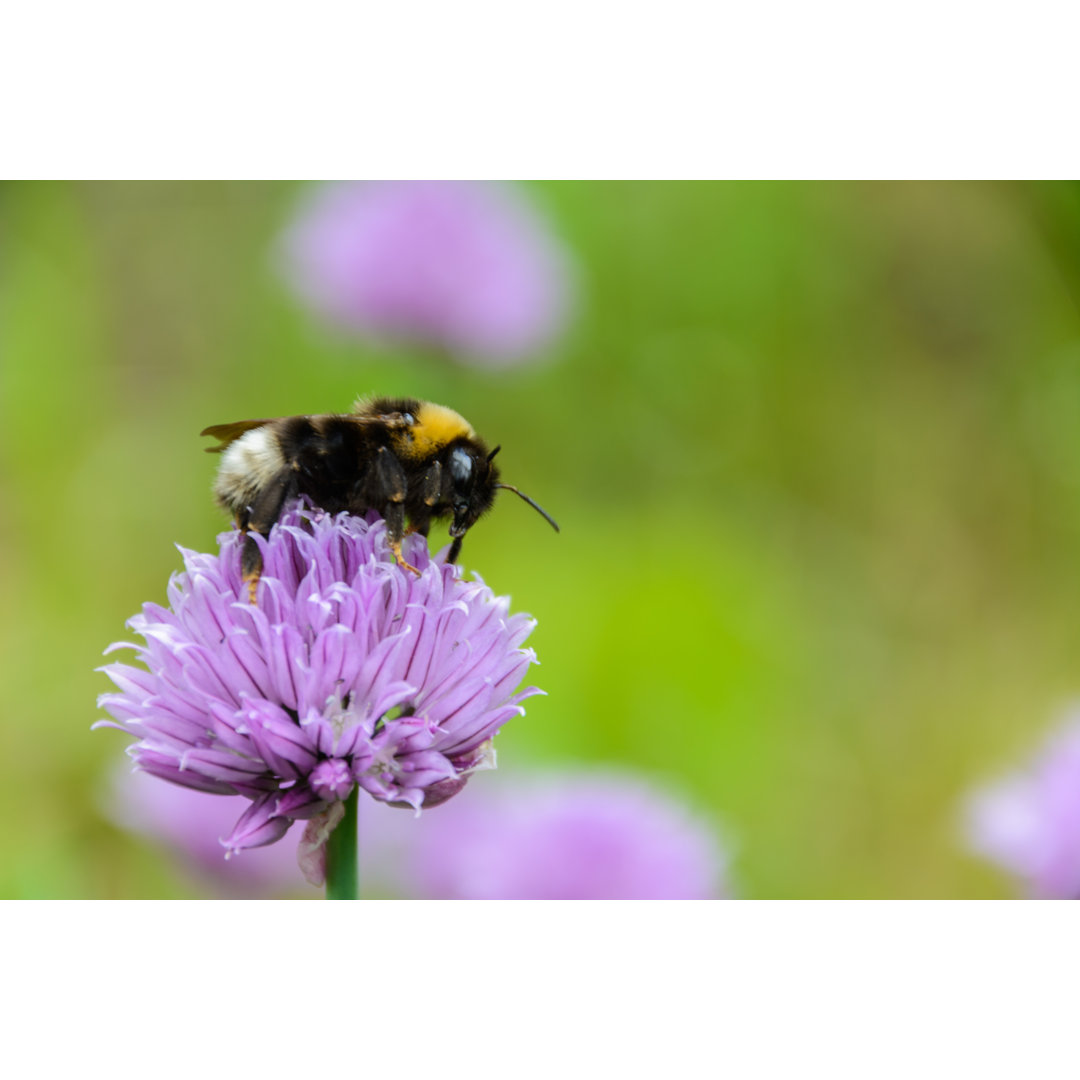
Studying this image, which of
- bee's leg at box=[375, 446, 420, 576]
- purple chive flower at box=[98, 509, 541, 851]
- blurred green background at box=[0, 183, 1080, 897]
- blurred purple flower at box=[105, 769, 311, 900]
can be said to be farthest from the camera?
blurred green background at box=[0, 183, 1080, 897]

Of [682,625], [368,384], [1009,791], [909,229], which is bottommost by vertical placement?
[1009,791]

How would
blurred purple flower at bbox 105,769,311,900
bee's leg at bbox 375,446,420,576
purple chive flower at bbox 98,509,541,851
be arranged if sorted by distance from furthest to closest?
blurred purple flower at bbox 105,769,311,900 → bee's leg at bbox 375,446,420,576 → purple chive flower at bbox 98,509,541,851

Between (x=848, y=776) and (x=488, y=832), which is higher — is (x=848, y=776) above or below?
above

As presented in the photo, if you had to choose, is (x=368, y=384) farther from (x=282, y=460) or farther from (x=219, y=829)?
(x=282, y=460)

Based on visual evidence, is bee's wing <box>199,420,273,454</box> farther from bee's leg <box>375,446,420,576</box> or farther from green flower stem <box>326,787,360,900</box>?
green flower stem <box>326,787,360,900</box>

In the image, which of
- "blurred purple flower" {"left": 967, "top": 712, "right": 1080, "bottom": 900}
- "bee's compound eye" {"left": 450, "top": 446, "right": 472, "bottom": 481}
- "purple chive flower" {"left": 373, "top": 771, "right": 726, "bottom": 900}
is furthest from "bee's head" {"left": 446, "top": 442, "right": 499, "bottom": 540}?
"blurred purple flower" {"left": 967, "top": 712, "right": 1080, "bottom": 900}
